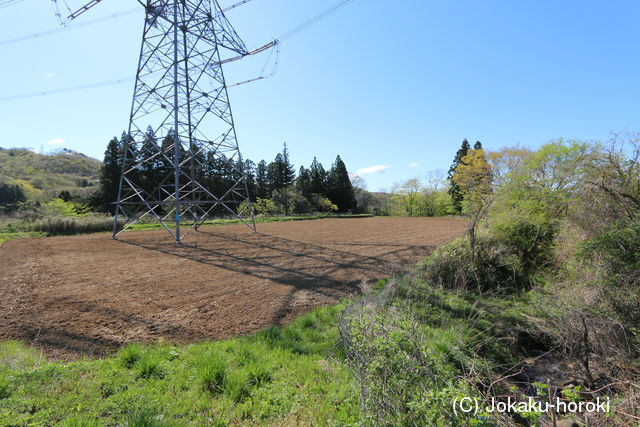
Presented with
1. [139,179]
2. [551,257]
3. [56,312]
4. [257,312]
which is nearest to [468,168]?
[551,257]

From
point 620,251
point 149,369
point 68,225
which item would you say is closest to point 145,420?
point 149,369

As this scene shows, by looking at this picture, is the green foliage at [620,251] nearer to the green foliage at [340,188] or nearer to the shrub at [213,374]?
the shrub at [213,374]

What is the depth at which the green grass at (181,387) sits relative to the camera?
228 cm

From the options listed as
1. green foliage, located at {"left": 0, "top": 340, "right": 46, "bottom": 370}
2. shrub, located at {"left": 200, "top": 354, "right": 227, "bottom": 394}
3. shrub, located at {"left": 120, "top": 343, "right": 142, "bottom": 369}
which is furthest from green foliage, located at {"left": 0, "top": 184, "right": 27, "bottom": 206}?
shrub, located at {"left": 200, "top": 354, "right": 227, "bottom": 394}

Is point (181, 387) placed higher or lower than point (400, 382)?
lower

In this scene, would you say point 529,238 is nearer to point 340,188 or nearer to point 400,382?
point 400,382

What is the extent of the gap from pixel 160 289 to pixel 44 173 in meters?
76.6

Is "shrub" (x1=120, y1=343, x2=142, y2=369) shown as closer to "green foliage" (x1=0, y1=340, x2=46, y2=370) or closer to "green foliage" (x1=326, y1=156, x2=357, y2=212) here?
"green foliage" (x1=0, y1=340, x2=46, y2=370)

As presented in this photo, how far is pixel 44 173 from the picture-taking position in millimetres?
57094

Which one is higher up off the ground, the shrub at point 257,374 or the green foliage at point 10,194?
the green foliage at point 10,194

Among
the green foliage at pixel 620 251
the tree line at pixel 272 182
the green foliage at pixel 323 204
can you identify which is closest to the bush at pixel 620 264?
the green foliage at pixel 620 251

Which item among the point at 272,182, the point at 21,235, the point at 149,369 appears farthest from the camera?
the point at 272,182

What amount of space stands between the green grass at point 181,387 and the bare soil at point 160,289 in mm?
588

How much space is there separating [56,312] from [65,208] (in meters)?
25.1
